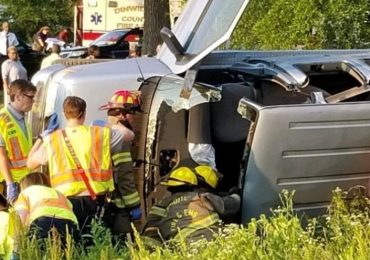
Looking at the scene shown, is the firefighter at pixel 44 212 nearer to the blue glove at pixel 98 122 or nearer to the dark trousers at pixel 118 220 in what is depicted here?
the dark trousers at pixel 118 220

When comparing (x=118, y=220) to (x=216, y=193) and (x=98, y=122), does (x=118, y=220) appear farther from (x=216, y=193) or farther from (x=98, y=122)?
(x=98, y=122)

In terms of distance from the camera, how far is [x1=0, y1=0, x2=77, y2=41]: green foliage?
37.0 m

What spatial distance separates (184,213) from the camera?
4.93 meters

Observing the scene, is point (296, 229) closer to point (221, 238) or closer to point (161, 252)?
point (221, 238)

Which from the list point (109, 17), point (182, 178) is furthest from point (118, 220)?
point (109, 17)

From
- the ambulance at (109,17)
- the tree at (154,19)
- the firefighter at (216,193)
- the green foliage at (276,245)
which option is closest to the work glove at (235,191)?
the firefighter at (216,193)

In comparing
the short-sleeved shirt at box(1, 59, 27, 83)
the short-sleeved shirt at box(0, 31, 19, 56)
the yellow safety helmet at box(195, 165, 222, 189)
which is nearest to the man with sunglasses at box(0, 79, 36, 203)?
the yellow safety helmet at box(195, 165, 222, 189)

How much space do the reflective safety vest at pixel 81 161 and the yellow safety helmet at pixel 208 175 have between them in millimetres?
571

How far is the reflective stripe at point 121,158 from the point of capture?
5.54m

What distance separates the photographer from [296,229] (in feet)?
12.3

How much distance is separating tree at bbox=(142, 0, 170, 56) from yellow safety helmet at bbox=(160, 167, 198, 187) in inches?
418

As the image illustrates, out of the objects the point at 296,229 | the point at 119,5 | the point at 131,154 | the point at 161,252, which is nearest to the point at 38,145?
A: the point at 131,154

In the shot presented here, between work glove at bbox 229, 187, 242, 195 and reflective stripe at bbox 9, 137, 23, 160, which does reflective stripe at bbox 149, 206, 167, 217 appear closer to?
work glove at bbox 229, 187, 242, 195

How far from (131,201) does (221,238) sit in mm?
1943
